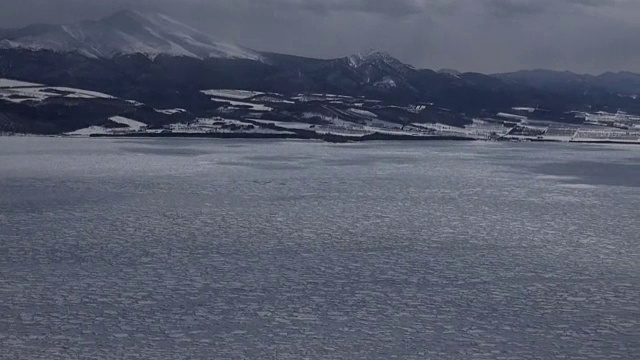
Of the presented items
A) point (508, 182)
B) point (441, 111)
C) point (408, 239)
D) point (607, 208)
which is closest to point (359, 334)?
point (408, 239)

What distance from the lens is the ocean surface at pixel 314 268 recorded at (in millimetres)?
6832

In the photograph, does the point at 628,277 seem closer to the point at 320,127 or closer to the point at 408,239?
the point at 408,239

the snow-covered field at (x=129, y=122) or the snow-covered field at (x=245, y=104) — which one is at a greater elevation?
the snow-covered field at (x=245, y=104)

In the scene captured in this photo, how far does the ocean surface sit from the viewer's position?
6.83 metres

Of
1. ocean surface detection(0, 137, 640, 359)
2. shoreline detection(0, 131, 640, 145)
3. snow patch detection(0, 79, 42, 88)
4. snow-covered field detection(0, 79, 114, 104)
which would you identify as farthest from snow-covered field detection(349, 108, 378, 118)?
ocean surface detection(0, 137, 640, 359)

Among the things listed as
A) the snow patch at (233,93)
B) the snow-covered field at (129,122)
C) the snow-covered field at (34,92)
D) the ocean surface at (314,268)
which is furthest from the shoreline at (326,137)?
the ocean surface at (314,268)

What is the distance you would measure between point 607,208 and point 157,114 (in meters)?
35.0

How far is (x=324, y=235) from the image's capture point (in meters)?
11.8

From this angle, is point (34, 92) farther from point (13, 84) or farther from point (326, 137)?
point (326, 137)

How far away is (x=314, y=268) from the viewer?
954cm

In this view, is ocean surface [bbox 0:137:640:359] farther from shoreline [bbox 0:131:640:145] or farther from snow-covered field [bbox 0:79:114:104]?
snow-covered field [bbox 0:79:114:104]

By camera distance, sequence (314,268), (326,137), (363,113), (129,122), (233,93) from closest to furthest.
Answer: (314,268) < (326,137) < (129,122) < (363,113) < (233,93)

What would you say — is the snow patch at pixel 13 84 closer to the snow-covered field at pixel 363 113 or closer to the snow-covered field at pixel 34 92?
the snow-covered field at pixel 34 92

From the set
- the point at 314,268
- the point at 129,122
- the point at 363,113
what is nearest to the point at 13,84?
the point at 129,122
